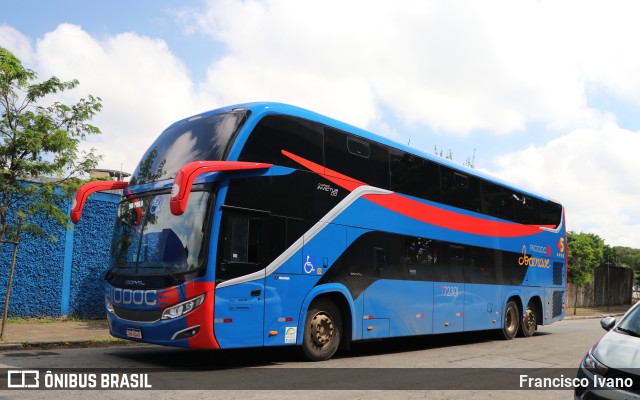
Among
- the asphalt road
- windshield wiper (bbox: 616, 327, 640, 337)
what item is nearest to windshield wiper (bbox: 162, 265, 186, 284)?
the asphalt road

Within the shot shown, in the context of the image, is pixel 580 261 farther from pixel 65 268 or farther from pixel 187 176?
pixel 187 176

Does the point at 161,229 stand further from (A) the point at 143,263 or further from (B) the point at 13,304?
(B) the point at 13,304

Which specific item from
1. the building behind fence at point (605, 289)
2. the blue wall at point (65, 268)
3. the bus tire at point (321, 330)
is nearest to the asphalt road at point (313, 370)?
the bus tire at point (321, 330)

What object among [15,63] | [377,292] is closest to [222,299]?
[377,292]

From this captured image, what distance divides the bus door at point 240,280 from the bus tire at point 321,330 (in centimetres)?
124

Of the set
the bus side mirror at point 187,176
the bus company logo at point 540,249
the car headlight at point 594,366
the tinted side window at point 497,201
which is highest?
the tinted side window at point 497,201

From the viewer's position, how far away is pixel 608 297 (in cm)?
4419

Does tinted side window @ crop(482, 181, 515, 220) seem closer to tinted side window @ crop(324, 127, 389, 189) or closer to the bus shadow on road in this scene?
the bus shadow on road

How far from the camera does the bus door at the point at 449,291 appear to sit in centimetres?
1348

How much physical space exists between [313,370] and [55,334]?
7.39m

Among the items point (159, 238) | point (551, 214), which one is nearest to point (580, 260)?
point (551, 214)

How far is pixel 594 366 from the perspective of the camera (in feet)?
20.0

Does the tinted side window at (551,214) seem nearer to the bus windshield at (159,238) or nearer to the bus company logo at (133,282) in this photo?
the bus windshield at (159,238)

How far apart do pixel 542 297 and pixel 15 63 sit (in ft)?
52.7
